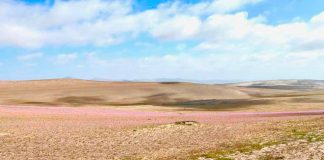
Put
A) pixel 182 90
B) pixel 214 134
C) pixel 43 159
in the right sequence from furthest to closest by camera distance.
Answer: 1. pixel 182 90
2. pixel 214 134
3. pixel 43 159

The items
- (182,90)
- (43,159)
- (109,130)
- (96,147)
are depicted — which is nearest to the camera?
(43,159)

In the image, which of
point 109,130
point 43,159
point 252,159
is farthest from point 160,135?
point 252,159

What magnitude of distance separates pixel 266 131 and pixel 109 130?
13770 millimetres

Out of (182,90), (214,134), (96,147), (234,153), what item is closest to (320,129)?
(214,134)

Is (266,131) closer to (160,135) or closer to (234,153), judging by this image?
(160,135)

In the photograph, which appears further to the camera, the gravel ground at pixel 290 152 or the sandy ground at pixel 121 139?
the sandy ground at pixel 121 139

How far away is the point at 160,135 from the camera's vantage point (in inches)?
1348

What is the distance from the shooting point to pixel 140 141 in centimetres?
3130

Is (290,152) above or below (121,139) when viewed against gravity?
above

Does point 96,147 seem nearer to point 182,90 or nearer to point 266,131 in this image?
point 266,131

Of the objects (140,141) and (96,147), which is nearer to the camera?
(96,147)

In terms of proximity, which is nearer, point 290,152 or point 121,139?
point 290,152

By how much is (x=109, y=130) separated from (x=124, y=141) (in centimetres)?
664

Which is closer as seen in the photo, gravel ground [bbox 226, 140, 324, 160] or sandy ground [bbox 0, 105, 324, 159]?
gravel ground [bbox 226, 140, 324, 160]
